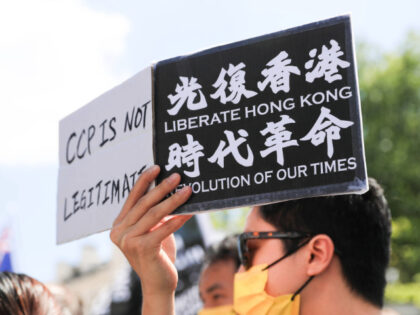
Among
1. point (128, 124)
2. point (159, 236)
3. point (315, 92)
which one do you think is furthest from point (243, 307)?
point (315, 92)

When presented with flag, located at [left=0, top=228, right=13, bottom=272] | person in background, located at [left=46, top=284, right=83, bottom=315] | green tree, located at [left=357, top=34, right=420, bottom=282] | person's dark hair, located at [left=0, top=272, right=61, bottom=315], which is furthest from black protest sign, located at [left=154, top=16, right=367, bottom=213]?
green tree, located at [left=357, top=34, right=420, bottom=282]

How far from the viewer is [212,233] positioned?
8.35m

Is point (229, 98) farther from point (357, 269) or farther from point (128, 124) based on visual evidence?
point (357, 269)

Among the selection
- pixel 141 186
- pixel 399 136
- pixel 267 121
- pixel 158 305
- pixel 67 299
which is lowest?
pixel 158 305

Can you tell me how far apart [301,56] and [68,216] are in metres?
1.26

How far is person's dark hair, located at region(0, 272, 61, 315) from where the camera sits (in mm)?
2547

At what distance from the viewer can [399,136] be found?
2505cm

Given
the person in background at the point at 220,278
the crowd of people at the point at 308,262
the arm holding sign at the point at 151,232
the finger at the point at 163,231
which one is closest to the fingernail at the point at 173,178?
the arm holding sign at the point at 151,232

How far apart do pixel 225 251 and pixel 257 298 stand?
2004 millimetres

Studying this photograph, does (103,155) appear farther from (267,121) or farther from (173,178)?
(267,121)

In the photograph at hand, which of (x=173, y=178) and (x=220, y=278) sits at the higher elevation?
(x=173, y=178)

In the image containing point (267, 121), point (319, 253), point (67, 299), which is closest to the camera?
point (267, 121)

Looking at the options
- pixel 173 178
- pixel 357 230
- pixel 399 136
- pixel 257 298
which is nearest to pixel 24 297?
pixel 173 178

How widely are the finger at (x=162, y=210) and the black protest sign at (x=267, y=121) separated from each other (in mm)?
36
